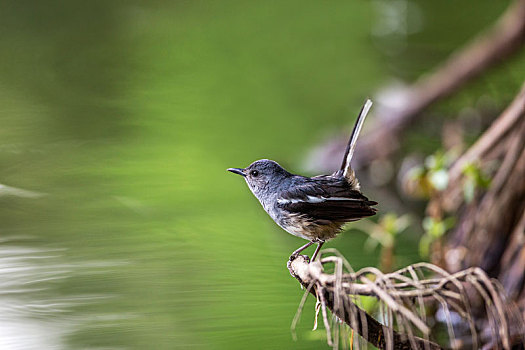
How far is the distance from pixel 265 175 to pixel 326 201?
0.36 metres

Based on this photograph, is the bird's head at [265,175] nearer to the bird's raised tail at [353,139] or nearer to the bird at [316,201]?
the bird at [316,201]

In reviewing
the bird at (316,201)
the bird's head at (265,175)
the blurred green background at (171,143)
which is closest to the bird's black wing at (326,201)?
the bird at (316,201)

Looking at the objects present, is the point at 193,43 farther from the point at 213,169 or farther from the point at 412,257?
the point at 412,257

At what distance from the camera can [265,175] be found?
10.2 ft

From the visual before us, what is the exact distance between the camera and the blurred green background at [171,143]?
3740 millimetres

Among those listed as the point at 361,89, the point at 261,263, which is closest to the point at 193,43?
the point at 361,89

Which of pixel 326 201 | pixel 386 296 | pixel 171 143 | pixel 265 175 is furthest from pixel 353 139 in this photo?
pixel 171 143

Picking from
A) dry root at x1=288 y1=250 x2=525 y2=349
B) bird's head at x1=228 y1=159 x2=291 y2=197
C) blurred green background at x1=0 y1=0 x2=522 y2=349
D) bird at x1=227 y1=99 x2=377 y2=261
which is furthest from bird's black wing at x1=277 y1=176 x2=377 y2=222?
blurred green background at x1=0 y1=0 x2=522 y2=349

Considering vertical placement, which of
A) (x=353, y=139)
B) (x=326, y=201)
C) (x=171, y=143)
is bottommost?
(x=326, y=201)

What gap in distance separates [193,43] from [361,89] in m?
2.23

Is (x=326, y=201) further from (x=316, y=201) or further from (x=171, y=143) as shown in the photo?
(x=171, y=143)

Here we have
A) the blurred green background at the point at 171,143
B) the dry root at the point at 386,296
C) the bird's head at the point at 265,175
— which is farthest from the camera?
the blurred green background at the point at 171,143

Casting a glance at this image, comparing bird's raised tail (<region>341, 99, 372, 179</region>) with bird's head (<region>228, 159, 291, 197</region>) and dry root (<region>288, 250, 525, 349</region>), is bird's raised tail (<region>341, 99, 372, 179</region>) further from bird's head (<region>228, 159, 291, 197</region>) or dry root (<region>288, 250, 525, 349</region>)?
dry root (<region>288, 250, 525, 349</region>)

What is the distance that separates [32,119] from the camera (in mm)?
6863
